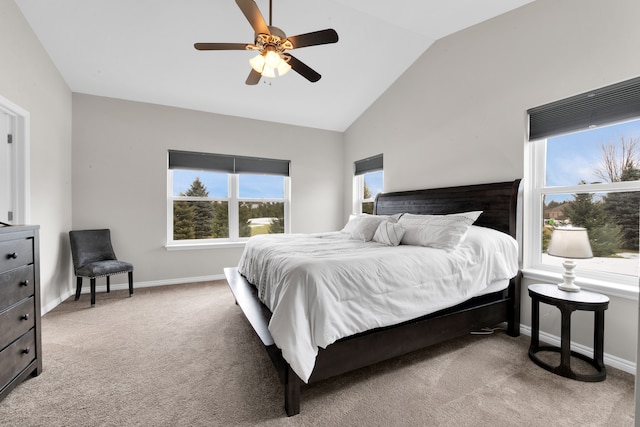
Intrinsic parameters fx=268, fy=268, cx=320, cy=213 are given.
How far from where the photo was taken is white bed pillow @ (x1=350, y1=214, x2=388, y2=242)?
9.93ft

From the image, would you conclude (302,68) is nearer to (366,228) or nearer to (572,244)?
(366,228)

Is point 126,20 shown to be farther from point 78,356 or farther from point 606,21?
point 606,21

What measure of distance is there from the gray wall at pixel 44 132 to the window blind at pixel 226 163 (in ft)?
4.12

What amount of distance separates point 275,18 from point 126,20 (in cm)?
149

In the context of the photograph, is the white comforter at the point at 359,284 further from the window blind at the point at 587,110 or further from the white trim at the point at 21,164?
the white trim at the point at 21,164

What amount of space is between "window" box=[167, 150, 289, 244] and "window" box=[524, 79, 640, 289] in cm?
360

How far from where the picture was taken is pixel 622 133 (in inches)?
82.6

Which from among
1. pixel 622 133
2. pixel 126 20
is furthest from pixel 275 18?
pixel 622 133

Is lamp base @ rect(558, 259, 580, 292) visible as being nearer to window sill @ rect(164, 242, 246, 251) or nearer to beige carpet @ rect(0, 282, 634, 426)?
beige carpet @ rect(0, 282, 634, 426)

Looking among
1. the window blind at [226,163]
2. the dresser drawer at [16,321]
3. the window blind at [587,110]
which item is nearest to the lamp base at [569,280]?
the window blind at [587,110]

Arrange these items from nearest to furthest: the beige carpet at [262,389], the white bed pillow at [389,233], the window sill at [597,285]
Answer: the beige carpet at [262,389], the window sill at [597,285], the white bed pillow at [389,233]

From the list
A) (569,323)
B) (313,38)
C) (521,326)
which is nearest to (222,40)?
(313,38)

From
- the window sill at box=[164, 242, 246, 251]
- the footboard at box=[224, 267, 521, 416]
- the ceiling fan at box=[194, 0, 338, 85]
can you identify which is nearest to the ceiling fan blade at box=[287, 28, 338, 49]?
the ceiling fan at box=[194, 0, 338, 85]

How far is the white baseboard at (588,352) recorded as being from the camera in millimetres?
1945
